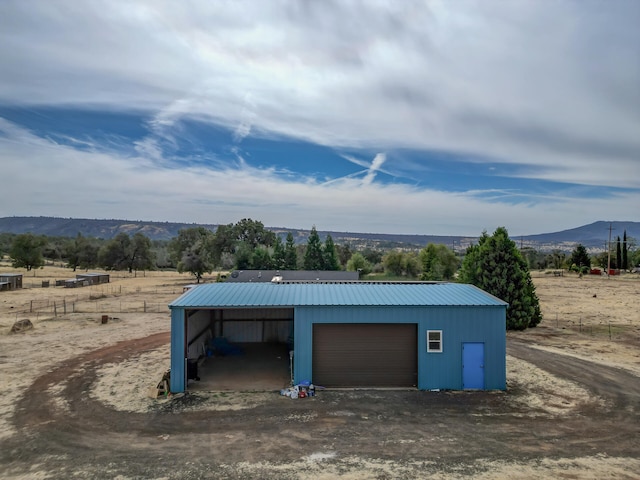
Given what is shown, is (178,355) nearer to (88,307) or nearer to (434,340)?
(434,340)

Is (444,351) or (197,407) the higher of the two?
(444,351)

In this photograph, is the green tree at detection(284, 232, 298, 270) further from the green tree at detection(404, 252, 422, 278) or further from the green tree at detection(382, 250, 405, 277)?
the green tree at detection(404, 252, 422, 278)

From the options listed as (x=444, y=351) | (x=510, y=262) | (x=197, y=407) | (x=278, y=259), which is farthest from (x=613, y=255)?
(x=197, y=407)

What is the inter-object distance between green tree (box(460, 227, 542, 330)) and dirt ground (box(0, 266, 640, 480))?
7.13 meters

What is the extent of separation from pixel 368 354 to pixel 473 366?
158 inches

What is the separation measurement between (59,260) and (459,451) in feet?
370

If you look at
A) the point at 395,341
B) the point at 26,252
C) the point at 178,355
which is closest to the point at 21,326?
the point at 178,355

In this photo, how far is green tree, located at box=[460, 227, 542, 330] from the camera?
30.4m

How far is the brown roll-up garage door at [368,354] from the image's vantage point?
17.2 meters

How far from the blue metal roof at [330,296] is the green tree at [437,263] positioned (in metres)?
39.2

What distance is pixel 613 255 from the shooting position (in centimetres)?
9469

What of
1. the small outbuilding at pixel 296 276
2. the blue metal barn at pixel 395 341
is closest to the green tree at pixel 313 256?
the small outbuilding at pixel 296 276

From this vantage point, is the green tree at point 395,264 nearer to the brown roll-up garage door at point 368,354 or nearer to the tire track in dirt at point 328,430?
the tire track in dirt at point 328,430

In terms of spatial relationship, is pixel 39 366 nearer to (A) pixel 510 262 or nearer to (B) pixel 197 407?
(B) pixel 197 407
